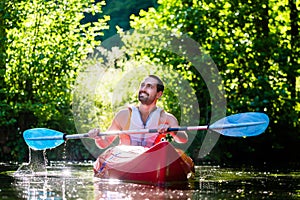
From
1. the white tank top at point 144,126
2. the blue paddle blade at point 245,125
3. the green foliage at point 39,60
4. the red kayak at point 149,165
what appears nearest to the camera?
the red kayak at point 149,165

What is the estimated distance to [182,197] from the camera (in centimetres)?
675

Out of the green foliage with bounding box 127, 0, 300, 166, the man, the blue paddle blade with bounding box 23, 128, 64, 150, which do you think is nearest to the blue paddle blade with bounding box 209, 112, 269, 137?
the man

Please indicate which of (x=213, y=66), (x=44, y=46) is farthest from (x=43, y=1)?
(x=213, y=66)

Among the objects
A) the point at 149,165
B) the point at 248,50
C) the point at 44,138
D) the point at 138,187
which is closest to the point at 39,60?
the point at 248,50

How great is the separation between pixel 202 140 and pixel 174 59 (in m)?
1.69

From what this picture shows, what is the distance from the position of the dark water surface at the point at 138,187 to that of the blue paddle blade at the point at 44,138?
38cm

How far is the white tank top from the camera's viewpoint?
9133 millimetres

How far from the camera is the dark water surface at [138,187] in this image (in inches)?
269

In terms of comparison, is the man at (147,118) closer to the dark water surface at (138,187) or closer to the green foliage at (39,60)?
the dark water surface at (138,187)

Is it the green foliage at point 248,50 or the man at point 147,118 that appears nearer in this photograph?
the man at point 147,118

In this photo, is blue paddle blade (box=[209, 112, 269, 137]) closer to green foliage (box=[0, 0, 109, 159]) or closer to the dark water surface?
the dark water surface

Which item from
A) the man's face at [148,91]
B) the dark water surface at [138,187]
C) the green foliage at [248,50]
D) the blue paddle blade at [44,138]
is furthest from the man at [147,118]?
the green foliage at [248,50]

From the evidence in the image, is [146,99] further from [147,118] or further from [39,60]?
[39,60]

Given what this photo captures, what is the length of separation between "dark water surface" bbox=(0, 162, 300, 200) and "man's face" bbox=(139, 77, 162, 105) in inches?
45.1
